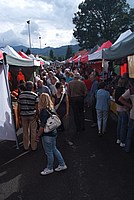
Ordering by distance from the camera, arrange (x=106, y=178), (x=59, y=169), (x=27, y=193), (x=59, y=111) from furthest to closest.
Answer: (x=59, y=111) → (x=59, y=169) → (x=106, y=178) → (x=27, y=193)

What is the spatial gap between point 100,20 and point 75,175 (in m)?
51.9

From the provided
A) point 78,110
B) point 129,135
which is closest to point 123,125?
point 129,135

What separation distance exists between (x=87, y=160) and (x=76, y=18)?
177ft

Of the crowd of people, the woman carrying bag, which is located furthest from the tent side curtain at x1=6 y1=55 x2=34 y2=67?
the woman carrying bag

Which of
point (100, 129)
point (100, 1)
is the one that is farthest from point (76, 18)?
point (100, 129)

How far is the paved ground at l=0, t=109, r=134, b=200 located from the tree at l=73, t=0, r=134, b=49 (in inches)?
1849

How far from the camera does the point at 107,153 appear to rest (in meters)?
5.48

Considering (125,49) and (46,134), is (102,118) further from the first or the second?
(46,134)

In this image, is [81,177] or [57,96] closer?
[81,177]

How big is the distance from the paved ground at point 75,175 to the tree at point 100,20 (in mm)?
46958

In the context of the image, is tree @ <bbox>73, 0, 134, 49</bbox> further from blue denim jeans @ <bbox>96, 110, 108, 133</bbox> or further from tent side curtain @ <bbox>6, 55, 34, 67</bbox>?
blue denim jeans @ <bbox>96, 110, 108, 133</bbox>

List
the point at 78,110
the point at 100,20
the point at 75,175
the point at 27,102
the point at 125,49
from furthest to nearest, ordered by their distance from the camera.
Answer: the point at 100,20, the point at 78,110, the point at 125,49, the point at 27,102, the point at 75,175

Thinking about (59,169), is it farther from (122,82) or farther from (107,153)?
(122,82)

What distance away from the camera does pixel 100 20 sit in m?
52.5
